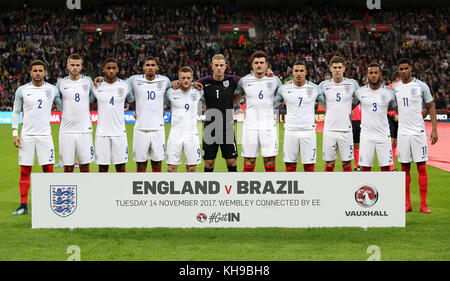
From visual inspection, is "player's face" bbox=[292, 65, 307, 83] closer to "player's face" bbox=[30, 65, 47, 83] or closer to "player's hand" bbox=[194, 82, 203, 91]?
"player's hand" bbox=[194, 82, 203, 91]

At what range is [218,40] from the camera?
3578cm

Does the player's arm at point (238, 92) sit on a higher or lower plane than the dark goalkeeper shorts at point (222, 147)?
higher

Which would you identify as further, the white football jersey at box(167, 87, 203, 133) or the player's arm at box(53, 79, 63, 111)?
the white football jersey at box(167, 87, 203, 133)

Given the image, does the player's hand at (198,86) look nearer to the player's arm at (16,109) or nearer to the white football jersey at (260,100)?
the white football jersey at (260,100)

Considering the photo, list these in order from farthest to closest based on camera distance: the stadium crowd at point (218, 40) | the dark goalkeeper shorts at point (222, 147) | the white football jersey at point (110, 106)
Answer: the stadium crowd at point (218, 40)
the dark goalkeeper shorts at point (222, 147)
the white football jersey at point (110, 106)

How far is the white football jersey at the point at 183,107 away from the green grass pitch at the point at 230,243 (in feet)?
5.56

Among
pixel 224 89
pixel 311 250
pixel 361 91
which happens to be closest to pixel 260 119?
pixel 224 89

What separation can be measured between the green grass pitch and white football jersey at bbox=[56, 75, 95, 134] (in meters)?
1.50

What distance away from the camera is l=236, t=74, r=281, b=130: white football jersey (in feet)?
25.3

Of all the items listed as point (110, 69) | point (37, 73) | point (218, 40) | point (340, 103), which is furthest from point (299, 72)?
point (218, 40)

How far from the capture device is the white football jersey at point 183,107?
7.73 metres

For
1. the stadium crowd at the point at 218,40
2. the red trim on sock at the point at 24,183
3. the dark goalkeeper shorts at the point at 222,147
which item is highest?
the stadium crowd at the point at 218,40

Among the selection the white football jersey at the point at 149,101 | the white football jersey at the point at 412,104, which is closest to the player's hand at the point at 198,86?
the white football jersey at the point at 149,101

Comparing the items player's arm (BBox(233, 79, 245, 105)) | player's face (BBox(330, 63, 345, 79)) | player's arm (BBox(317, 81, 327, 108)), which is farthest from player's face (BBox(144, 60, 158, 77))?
player's face (BBox(330, 63, 345, 79))
